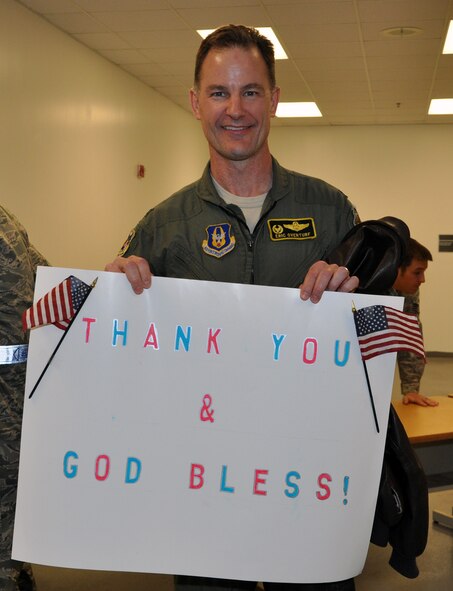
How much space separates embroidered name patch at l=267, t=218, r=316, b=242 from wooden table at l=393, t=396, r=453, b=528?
1.49m

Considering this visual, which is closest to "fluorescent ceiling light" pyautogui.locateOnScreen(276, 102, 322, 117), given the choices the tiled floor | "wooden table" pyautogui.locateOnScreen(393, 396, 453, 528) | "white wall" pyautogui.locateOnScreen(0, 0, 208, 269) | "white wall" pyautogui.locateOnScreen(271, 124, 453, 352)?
"white wall" pyautogui.locateOnScreen(271, 124, 453, 352)

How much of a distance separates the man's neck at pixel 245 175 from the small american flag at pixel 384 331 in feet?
1.76

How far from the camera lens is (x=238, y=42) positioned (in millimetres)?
1902

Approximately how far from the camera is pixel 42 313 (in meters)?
1.58

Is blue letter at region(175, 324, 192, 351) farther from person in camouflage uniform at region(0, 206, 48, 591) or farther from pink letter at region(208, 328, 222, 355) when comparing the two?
person in camouflage uniform at region(0, 206, 48, 591)

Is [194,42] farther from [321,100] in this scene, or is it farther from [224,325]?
[224,325]

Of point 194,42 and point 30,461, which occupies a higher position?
point 194,42

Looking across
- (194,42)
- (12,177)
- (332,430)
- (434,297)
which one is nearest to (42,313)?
(332,430)

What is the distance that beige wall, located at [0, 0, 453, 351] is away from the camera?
6938mm

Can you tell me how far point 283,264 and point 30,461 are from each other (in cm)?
79

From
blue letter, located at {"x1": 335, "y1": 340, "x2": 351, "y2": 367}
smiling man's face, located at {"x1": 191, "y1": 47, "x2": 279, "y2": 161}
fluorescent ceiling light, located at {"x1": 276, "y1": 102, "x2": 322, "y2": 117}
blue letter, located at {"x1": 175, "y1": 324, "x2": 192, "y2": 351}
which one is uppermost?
fluorescent ceiling light, located at {"x1": 276, "y1": 102, "x2": 322, "y2": 117}

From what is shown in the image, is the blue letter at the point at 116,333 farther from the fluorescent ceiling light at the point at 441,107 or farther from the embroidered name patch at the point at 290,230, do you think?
the fluorescent ceiling light at the point at 441,107

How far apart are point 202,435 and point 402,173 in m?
11.9

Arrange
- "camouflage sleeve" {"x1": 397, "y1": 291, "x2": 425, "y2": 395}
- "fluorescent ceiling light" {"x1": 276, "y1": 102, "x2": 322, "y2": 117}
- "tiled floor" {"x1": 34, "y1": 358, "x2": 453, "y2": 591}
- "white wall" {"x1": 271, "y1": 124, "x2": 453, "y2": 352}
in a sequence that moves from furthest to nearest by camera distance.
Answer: "white wall" {"x1": 271, "y1": 124, "x2": 453, "y2": 352} → "fluorescent ceiling light" {"x1": 276, "y1": 102, "x2": 322, "y2": 117} → "camouflage sleeve" {"x1": 397, "y1": 291, "x2": 425, "y2": 395} → "tiled floor" {"x1": 34, "y1": 358, "x2": 453, "y2": 591}
